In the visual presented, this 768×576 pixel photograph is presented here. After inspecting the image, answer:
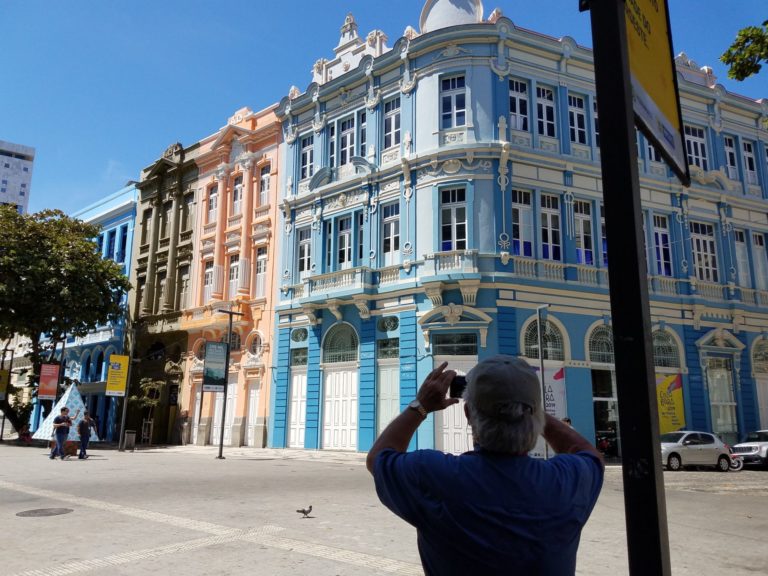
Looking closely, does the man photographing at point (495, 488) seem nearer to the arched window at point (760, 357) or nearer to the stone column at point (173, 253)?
the arched window at point (760, 357)

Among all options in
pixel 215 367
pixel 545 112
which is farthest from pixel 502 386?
pixel 545 112

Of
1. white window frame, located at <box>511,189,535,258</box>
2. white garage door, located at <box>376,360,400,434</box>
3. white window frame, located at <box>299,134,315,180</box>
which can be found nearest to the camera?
white window frame, located at <box>511,189,535,258</box>

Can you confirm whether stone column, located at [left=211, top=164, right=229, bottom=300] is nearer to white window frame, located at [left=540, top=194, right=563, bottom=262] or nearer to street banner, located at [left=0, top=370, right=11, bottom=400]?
street banner, located at [left=0, top=370, right=11, bottom=400]

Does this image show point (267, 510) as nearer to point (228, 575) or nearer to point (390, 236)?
point (228, 575)

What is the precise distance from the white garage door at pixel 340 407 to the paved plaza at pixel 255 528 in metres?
9.19

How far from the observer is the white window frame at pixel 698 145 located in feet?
90.8

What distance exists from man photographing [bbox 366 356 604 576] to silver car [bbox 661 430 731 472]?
67.7 ft

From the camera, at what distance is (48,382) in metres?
30.0

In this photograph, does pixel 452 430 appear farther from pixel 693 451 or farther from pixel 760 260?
pixel 760 260

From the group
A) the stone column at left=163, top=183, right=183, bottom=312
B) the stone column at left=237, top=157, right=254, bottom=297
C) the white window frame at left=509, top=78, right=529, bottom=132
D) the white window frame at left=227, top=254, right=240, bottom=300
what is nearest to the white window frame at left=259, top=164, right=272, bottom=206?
the stone column at left=237, top=157, right=254, bottom=297

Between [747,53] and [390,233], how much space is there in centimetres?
1493

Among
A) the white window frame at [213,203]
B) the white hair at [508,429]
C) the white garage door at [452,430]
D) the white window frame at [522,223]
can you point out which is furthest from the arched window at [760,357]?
the white hair at [508,429]

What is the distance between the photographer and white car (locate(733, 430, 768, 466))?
22000 millimetres

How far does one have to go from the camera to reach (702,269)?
2667cm
